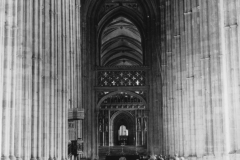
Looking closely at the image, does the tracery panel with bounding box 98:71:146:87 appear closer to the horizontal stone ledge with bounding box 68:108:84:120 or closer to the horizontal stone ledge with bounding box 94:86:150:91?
the horizontal stone ledge with bounding box 94:86:150:91

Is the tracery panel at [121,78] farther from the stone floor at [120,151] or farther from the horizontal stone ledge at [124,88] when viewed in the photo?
the stone floor at [120,151]

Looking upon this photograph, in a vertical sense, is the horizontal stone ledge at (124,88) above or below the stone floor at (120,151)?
above

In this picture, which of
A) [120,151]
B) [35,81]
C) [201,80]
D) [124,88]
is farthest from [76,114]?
[120,151]

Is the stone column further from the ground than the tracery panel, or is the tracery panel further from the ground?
the tracery panel

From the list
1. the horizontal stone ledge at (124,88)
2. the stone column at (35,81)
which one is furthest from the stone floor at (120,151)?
the stone column at (35,81)

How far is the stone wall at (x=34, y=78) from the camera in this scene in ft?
56.0

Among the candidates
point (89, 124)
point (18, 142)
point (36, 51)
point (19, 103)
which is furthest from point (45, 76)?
point (89, 124)

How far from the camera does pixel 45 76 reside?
22109 millimetres

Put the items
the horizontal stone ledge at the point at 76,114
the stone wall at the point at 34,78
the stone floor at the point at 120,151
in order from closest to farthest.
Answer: the stone wall at the point at 34,78
the horizontal stone ledge at the point at 76,114
the stone floor at the point at 120,151

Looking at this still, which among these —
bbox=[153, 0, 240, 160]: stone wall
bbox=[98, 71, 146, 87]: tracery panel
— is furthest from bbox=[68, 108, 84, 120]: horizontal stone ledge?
bbox=[98, 71, 146, 87]: tracery panel

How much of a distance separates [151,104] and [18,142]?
2639 cm

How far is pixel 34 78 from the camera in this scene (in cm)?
2073

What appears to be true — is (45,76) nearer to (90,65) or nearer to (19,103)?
(19,103)

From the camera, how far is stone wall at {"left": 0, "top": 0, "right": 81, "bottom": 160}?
17.1 m
